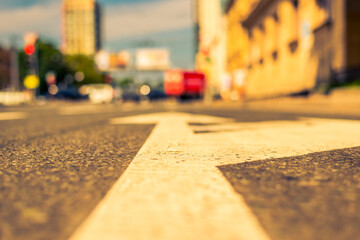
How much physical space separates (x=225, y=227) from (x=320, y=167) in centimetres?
Answer: 114

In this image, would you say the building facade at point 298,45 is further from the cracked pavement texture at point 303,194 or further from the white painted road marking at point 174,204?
the white painted road marking at point 174,204

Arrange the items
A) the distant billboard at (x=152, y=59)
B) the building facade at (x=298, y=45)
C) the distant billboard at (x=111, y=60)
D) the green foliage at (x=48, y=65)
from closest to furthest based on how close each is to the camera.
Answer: the building facade at (x=298, y=45), the green foliage at (x=48, y=65), the distant billboard at (x=152, y=59), the distant billboard at (x=111, y=60)

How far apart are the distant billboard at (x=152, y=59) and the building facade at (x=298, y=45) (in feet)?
162

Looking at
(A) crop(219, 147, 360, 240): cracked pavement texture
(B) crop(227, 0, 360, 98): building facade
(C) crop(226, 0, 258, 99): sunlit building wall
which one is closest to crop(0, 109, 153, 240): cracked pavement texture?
(A) crop(219, 147, 360, 240): cracked pavement texture

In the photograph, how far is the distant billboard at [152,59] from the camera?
293 feet

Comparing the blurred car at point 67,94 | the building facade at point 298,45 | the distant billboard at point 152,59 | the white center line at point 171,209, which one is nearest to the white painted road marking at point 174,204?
the white center line at point 171,209

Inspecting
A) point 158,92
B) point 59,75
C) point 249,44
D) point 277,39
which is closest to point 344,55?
point 277,39

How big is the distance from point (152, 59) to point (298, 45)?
70502mm

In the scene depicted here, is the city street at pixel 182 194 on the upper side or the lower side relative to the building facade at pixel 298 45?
lower

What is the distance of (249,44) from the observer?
1437 inches

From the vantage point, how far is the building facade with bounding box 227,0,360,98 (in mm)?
14648

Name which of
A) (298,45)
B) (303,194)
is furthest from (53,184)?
(298,45)

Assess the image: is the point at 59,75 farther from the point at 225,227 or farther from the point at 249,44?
the point at 225,227

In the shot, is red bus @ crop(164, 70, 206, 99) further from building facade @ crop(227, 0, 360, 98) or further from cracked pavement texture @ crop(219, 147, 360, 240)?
cracked pavement texture @ crop(219, 147, 360, 240)
